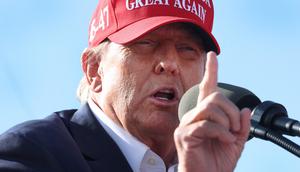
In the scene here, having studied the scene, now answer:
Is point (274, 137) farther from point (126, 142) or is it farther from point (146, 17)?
point (146, 17)

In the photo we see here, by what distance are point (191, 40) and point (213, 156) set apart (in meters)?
1.82

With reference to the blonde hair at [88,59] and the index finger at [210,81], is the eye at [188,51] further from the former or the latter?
the index finger at [210,81]

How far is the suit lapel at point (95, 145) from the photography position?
16.5 feet

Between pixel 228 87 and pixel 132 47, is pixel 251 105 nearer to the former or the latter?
pixel 228 87

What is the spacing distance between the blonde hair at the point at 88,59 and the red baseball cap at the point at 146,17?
4 centimetres

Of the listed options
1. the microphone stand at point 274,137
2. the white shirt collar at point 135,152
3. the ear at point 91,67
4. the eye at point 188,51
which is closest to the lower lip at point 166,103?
the white shirt collar at point 135,152

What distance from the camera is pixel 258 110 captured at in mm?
4184

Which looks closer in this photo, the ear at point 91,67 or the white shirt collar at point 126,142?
the white shirt collar at point 126,142

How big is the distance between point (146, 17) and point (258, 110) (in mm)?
1813

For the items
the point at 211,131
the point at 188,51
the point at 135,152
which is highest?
the point at 211,131

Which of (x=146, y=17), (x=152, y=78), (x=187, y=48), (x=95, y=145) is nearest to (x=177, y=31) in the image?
(x=187, y=48)

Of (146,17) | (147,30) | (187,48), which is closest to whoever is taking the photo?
(147,30)

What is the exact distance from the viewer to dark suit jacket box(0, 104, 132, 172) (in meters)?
4.61

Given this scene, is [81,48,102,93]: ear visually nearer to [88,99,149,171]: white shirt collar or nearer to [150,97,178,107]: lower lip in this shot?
[88,99,149,171]: white shirt collar
